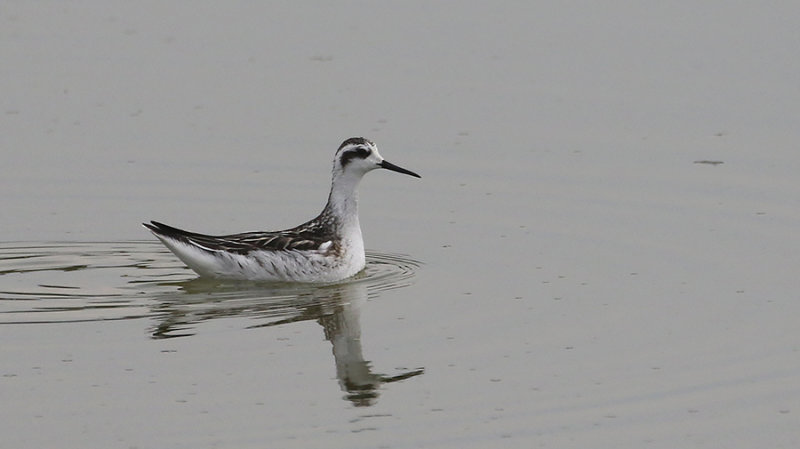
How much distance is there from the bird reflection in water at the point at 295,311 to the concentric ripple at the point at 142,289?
0.01m

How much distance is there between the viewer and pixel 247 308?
17.1m

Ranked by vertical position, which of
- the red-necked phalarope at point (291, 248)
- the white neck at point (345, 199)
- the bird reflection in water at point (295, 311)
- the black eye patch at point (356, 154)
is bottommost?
the bird reflection in water at point (295, 311)

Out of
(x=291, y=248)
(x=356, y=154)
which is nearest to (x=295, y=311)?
(x=291, y=248)

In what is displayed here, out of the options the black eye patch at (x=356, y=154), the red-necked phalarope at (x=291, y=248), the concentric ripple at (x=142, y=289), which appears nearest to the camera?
the concentric ripple at (x=142, y=289)

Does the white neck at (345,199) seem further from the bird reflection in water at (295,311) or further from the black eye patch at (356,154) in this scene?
the bird reflection in water at (295,311)

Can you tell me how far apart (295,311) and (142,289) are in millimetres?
1956

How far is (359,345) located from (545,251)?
408 centimetres

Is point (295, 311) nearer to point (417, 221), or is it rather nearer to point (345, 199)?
point (345, 199)

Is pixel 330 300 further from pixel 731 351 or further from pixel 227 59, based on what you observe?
pixel 227 59

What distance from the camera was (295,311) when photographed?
17.0 meters

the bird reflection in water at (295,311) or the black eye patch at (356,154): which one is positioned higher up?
the black eye patch at (356,154)

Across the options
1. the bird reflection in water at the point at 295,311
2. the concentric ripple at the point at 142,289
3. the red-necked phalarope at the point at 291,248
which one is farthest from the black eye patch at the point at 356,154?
the bird reflection in water at the point at 295,311

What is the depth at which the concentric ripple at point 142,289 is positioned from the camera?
16734 millimetres

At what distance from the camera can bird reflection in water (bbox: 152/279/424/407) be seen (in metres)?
14.8
